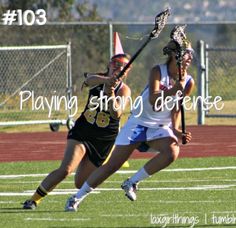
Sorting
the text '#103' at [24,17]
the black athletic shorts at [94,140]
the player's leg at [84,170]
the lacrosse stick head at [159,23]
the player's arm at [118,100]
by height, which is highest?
the text '#103' at [24,17]

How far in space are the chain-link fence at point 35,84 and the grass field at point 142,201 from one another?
8.49 meters

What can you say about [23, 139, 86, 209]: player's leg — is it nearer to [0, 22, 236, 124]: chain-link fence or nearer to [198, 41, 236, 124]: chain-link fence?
[0, 22, 236, 124]: chain-link fence

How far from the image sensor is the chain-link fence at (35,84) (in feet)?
90.0

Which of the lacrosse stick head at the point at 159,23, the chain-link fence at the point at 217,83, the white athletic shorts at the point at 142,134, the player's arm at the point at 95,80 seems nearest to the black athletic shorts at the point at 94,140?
the player's arm at the point at 95,80

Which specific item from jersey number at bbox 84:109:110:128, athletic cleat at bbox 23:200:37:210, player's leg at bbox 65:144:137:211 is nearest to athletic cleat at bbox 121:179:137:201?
player's leg at bbox 65:144:137:211

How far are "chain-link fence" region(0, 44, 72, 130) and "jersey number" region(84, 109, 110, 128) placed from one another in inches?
512

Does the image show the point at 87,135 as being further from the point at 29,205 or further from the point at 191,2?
the point at 191,2

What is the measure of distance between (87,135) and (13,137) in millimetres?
11385

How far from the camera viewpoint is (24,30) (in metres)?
32.7

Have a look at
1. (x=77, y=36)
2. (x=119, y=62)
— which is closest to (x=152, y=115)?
(x=119, y=62)

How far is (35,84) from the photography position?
28.1 m

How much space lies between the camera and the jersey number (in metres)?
14.2

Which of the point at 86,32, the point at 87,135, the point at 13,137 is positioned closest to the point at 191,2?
the point at 86,32

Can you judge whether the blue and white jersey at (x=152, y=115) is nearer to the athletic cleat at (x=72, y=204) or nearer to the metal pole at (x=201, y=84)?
the athletic cleat at (x=72, y=204)
